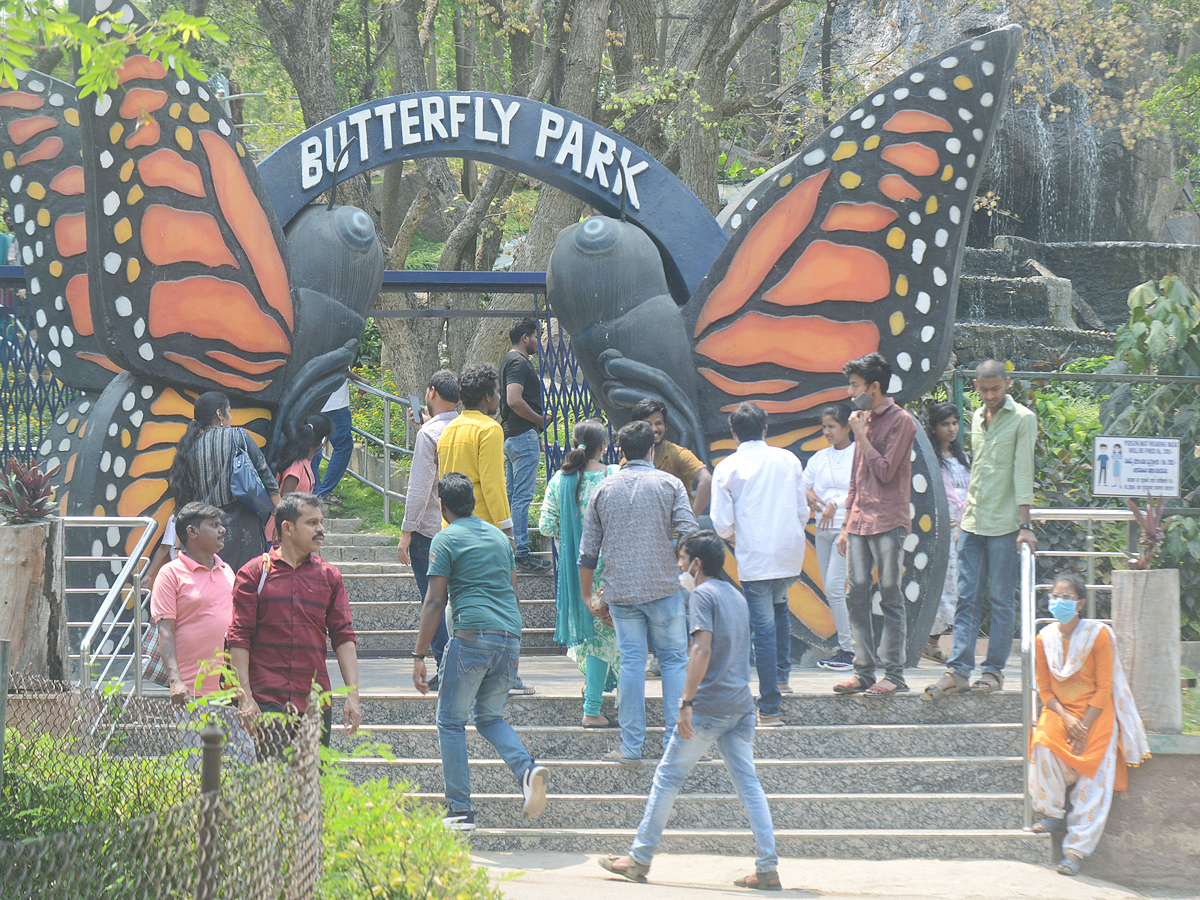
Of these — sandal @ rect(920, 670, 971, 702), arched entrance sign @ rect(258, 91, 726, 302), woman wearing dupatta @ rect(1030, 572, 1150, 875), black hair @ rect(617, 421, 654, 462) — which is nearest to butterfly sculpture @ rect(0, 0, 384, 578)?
arched entrance sign @ rect(258, 91, 726, 302)

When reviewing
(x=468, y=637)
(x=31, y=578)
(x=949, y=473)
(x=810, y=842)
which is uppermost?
(x=949, y=473)

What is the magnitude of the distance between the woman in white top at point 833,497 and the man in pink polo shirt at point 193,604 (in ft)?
12.2

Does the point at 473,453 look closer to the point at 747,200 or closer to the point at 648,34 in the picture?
the point at 747,200

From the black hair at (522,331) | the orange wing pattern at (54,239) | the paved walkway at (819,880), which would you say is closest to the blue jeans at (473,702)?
the paved walkway at (819,880)

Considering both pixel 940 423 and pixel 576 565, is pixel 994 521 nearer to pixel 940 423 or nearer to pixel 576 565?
pixel 940 423

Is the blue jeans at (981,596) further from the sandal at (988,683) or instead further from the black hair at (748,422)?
the black hair at (748,422)

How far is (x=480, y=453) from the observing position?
20.3 ft

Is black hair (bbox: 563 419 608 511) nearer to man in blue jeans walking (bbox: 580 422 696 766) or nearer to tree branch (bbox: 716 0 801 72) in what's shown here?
man in blue jeans walking (bbox: 580 422 696 766)

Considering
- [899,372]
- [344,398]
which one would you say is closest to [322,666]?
[899,372]

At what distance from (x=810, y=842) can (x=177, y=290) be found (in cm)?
501

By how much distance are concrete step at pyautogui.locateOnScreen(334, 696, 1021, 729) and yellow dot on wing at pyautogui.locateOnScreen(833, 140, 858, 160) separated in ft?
11.9

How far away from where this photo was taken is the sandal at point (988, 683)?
6.75 meters


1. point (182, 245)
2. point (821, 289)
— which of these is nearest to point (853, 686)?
point (821, 289)

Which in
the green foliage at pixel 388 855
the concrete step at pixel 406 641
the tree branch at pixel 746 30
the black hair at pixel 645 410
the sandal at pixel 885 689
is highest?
the tree branch at pixel 746 30
